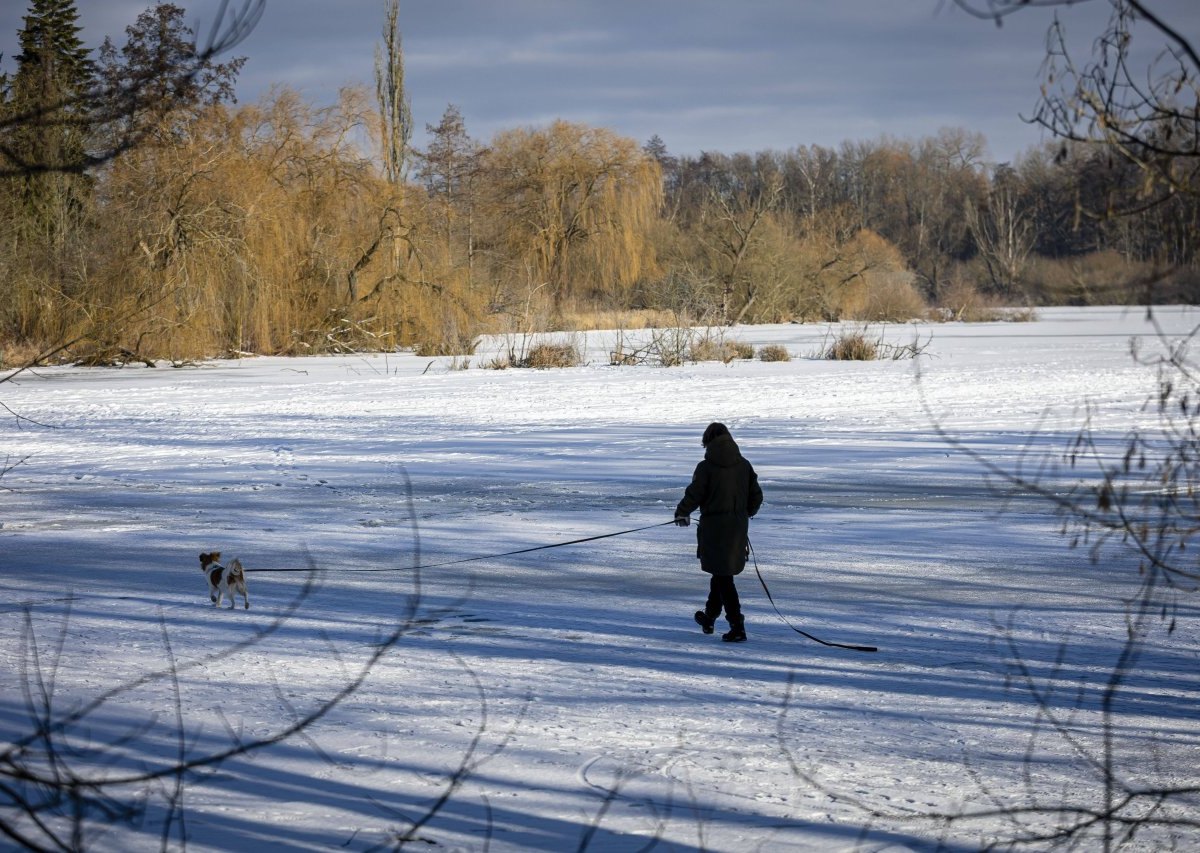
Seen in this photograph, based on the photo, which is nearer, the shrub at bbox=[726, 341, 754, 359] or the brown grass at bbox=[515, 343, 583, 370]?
the brown grass at bbox=[515, 343, 583, 370]

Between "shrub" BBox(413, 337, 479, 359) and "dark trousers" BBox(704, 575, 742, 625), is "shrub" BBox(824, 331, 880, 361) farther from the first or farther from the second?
"dark trousers" BBox(704, 575, 742, 625)

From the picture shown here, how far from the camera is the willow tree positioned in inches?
2012

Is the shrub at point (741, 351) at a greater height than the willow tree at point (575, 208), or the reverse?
the willow tree at point (575, 208)

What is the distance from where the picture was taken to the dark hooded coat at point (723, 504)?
718cm

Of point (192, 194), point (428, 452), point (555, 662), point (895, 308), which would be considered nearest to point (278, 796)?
point (555, 662)

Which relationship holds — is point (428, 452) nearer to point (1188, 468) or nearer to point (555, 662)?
point (555, 662)

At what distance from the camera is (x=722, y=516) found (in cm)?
721

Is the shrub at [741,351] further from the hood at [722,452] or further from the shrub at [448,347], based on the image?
the hood at [722,452]

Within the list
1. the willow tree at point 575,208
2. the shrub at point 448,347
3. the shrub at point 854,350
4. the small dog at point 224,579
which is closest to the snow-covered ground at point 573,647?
the small dog at point 224,579

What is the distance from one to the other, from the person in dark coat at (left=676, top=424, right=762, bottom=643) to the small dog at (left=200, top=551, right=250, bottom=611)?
2.76 meters

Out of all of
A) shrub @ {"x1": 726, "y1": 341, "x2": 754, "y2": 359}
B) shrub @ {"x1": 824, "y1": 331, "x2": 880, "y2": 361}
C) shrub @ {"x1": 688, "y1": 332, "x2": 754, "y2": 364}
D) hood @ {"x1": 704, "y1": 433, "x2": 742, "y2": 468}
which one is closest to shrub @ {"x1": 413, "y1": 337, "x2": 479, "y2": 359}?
shrub @ {"x1": 688, "y1": 332, "x2": 754, "y2": 364}

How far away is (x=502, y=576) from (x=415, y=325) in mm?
29993

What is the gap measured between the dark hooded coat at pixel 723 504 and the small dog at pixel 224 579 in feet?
9.08

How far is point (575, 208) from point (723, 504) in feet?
149
